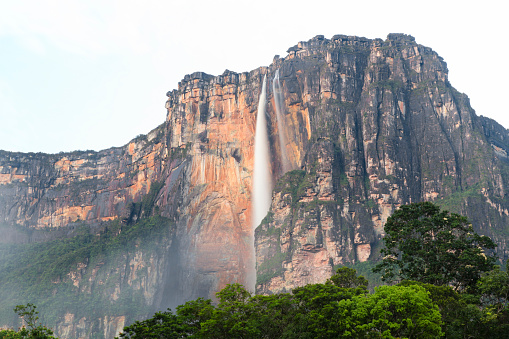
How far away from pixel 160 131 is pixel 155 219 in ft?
78.2

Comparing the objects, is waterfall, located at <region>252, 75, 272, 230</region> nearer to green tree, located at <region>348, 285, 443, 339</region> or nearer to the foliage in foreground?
the foliage in foreground

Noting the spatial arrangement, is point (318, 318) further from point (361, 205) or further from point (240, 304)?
point (361, 205)

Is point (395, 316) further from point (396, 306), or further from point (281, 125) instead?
point (281, 125)

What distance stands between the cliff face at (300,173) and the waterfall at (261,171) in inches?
51.7

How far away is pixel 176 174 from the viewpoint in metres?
120

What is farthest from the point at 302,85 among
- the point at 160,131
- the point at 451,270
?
the point at 451,270

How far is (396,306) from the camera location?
38.5 m

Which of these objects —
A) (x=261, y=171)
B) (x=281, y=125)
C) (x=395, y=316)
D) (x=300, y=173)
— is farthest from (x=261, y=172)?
(x=395, y=316)

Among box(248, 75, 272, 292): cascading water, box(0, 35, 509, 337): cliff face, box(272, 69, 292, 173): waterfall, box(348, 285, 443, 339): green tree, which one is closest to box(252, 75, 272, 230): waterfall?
box(248, 75, 272, 292): cascading water

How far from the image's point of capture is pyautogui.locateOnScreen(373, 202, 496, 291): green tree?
163ft

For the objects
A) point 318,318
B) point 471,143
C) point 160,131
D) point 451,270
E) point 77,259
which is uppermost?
point 160,131

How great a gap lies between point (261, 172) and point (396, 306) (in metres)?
76.3

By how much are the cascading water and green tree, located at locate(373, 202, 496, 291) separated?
5775 cm

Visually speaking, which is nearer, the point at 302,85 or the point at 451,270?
the point at 451,270
